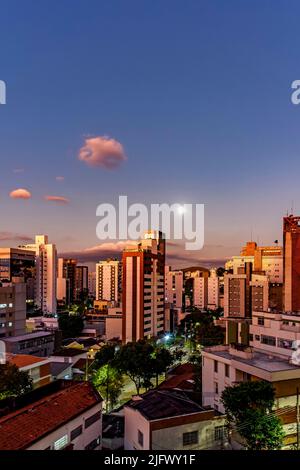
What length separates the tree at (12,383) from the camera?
17.7m

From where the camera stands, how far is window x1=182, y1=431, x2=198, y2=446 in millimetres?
12820

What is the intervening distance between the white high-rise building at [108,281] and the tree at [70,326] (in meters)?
36.6

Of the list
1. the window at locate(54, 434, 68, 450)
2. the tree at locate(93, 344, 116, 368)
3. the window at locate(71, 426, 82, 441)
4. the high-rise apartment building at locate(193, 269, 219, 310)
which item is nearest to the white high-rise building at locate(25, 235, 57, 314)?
the high-rise apartment building at locate(193, 269, 219, 310)

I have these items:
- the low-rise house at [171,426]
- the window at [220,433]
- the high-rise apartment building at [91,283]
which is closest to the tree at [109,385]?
the low-rise house at [171,426]

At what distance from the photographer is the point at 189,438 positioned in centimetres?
1292

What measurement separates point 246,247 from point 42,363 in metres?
63.3

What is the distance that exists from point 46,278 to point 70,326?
84.5 feet

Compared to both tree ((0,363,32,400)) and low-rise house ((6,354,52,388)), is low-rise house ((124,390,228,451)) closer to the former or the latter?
tree ((0,363,32,400))

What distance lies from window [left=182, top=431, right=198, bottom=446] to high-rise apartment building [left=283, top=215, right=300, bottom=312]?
32.3m

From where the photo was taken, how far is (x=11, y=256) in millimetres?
77938

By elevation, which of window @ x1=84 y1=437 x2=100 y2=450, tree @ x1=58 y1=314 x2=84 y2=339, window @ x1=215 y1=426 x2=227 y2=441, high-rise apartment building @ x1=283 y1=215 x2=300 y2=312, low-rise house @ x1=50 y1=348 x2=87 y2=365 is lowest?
tree @ x1=58 y1=314 x2=84 y2=339

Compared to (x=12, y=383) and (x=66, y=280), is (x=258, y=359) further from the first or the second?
(x=66, y=280)
